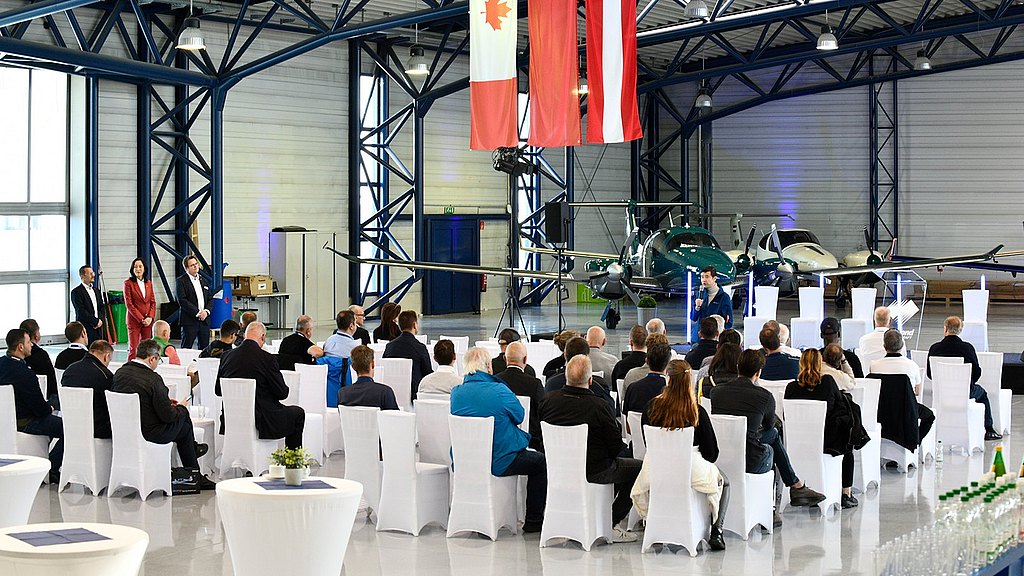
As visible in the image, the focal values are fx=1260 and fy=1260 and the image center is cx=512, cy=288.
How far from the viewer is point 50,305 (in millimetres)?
17781

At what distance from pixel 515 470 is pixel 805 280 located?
66.2ft

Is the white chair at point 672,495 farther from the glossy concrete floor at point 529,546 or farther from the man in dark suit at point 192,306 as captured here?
the man in dark suit at point 192,306

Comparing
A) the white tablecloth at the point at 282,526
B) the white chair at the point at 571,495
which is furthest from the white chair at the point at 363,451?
the white tablecloth at the point at 282,526

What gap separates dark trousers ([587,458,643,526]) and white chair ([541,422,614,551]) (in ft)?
0.18

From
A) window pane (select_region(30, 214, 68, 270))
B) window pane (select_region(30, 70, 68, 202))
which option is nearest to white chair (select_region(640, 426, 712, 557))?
window pane (select_region(30, 214, 68, 270))

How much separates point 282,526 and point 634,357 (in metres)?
3.91

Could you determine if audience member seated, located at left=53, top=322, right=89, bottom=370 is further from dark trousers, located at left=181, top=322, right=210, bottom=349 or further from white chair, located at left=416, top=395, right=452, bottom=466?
dark trousers, located at left=181, top=322, right=210, bottom=349

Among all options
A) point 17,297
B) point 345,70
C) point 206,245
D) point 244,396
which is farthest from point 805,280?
point 244,396

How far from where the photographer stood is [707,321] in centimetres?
944

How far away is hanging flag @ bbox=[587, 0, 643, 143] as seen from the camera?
12.6 m

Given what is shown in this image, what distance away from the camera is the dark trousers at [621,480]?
7059mm

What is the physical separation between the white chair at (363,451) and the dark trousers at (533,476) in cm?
94

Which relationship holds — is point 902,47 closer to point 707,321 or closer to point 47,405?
point 707,321

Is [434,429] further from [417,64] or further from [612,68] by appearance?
[417,64]
